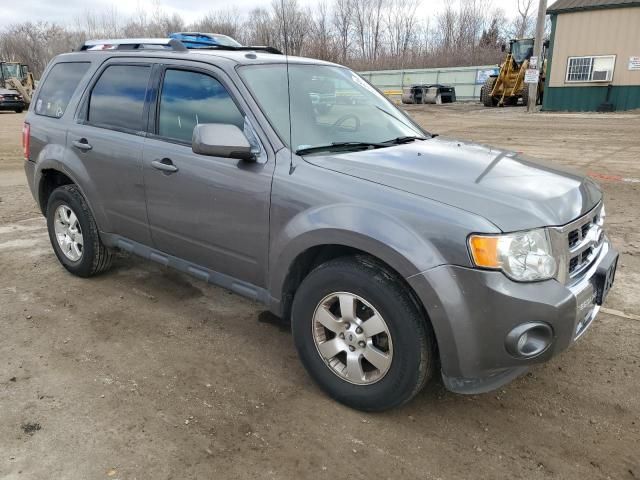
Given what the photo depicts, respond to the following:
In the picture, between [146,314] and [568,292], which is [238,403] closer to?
[146,314]

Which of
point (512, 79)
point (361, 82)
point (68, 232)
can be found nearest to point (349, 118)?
point (361, 82)

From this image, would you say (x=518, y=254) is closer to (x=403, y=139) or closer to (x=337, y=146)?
(x=337, y=146)

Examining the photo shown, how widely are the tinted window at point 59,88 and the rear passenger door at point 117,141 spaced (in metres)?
0.28

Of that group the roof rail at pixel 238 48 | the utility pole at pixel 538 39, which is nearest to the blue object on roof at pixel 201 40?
the roof rail at pixel 238 48

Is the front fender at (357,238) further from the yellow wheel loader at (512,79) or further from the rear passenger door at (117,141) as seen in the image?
the yellow wheel loader at (512,79)

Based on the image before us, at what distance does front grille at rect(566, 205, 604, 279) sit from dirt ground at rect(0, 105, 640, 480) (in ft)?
2.61

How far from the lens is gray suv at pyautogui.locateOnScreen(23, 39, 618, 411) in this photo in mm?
2393

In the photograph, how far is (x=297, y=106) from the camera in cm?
329

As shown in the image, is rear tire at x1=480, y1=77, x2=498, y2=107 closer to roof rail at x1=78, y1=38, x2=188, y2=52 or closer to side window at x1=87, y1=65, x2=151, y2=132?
roof rail at x1=78, y1=38, x2=188, y2=52

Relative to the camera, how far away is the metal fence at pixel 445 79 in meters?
35.2

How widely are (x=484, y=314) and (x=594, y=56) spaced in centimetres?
2462

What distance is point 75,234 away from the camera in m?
4.54

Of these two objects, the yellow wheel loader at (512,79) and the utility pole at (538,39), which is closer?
the utility pole at (538,39)

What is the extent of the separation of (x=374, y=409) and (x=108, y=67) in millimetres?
3165
